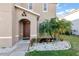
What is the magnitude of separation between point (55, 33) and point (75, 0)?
9666mm

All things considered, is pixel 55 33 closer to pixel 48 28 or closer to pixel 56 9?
pixel 48 28

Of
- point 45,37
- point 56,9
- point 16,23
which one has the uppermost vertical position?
point 56,9

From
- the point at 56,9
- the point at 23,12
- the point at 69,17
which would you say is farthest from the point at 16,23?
the point at 69,17

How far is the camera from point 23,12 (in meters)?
20.2

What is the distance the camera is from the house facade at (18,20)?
17.0 meters

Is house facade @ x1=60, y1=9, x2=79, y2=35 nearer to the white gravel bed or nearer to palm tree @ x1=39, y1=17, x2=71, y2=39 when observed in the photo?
palm tree @ x1=39, y1=17, x2=71, y2=39

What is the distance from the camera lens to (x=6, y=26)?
56.1 ft

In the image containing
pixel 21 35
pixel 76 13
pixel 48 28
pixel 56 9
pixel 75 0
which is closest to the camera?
pixel 75 0

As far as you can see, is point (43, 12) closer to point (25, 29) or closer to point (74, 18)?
point (25, 29)

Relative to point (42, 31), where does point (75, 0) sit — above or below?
above

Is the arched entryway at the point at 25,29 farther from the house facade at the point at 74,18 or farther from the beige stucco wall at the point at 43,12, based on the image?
the house facade at the point at 74,18

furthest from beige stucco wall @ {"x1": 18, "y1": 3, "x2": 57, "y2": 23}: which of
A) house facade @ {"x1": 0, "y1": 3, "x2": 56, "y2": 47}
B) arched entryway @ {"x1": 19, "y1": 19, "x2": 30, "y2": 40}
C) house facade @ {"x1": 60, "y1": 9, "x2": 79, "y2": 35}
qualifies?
arched entryway @ {"x1": 19, "y1": 19, "x2": 30, "y2": 40}

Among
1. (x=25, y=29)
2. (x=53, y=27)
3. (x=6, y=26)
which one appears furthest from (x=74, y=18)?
(x=6, y=26)

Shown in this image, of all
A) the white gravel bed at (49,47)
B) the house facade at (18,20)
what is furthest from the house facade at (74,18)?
the white gravel bed at (49,47)
